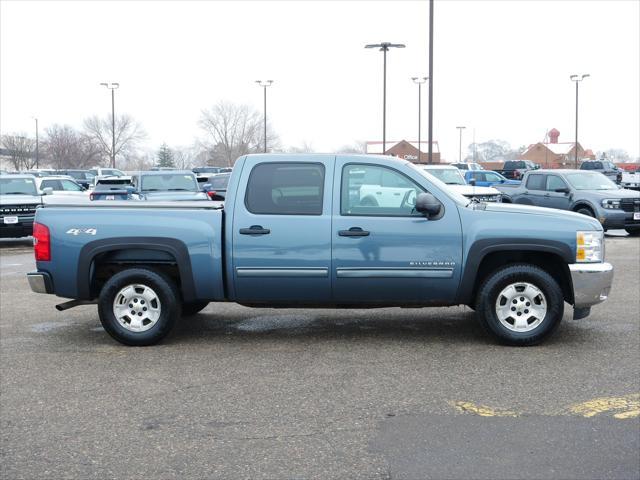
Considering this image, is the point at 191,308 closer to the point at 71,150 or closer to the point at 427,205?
the point at 427,205

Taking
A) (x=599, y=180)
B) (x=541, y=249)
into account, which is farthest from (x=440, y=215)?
(x=599, y=180)

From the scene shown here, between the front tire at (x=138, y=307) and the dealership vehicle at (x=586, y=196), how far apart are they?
44.8 feet

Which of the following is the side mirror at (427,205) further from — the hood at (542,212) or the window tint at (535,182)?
the window tint at (535,182)

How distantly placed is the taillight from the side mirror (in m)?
3.46

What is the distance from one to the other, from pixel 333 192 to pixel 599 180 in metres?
14.4

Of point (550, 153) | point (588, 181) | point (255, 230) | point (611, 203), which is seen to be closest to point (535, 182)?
point (588, 181)

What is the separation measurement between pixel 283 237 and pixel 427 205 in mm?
1349

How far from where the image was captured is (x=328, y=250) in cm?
716

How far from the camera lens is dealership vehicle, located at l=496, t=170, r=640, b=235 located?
18516mm

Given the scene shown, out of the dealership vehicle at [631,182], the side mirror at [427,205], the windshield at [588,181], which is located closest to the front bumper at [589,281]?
the side mirror at [427,205]

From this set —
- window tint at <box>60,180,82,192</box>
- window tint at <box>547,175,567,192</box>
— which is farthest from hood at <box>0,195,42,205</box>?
window tint at <box>547,175,567,192</box>

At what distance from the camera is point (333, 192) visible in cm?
730

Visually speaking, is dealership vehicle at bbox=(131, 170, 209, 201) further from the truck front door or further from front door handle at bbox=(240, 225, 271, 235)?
the truck front door

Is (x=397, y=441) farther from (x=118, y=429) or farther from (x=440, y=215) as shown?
(x=440, y=215)
